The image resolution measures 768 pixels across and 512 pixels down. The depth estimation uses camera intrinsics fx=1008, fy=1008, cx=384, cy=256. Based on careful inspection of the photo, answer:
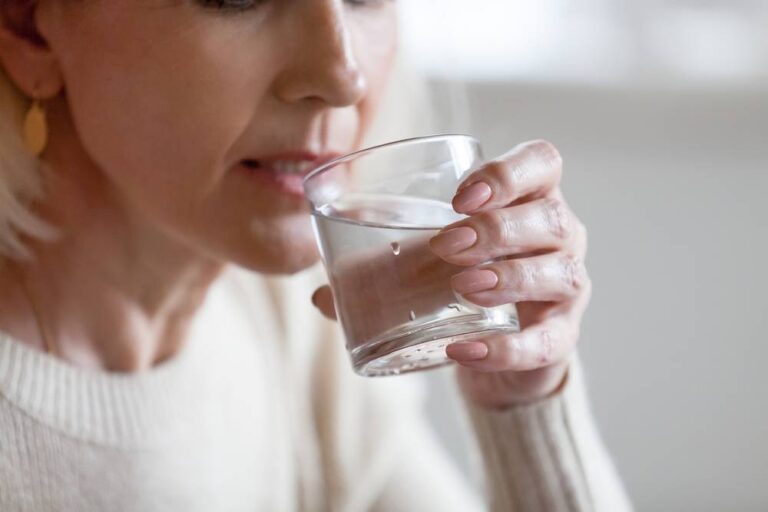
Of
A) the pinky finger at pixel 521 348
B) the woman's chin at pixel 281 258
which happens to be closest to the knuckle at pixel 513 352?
the pinky finger at pixel 521 348

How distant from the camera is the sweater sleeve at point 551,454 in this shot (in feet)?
3.89

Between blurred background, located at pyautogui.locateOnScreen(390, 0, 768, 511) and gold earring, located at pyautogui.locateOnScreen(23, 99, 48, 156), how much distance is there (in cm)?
83

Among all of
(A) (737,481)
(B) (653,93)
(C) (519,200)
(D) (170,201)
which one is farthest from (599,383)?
(D) (170,201)

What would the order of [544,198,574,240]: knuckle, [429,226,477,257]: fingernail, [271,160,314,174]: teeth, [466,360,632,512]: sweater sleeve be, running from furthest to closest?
[466,360,632,512]: sweater sleeve < [271,160,314,174]: teeth < [544,198,574,240]: knuckle < [429,226,477,257]: fingernail

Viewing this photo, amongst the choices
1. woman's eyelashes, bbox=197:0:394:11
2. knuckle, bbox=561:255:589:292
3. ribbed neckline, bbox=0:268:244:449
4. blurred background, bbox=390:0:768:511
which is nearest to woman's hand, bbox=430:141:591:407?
knuckle, bbox=561:255:589:292

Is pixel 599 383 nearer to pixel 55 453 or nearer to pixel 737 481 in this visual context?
pixel 737 481

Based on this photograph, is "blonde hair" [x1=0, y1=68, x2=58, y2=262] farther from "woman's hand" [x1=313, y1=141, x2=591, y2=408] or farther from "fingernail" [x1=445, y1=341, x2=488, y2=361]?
"fingernail" [x1=445, y1=341, x2=488, y2=361]

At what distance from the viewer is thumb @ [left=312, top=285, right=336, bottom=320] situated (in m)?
0.99

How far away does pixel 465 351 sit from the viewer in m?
0.82

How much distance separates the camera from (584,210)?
179 centimetres

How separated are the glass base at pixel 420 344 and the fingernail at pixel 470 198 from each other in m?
0.09

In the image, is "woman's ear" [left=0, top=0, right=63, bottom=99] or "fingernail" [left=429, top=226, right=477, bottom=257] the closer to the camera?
"fingernail" [left=429, top=226, right=477, bottom=257]

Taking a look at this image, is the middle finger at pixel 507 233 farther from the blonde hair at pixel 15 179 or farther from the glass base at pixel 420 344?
the blonde hair at pixel 15 179

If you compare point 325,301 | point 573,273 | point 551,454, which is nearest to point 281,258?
point 325,301
